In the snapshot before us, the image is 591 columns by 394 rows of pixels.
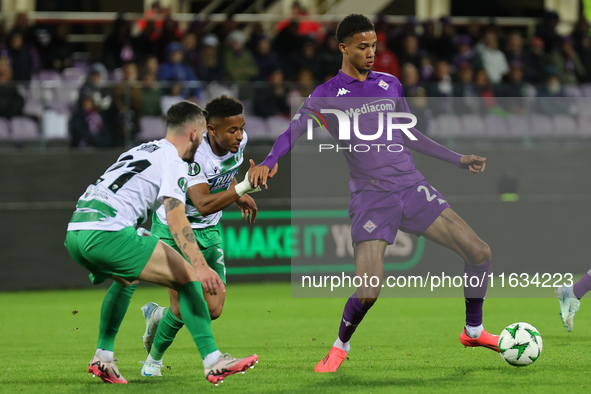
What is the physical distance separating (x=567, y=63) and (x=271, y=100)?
632 centimetres

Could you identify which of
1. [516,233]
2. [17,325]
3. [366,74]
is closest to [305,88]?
[516,233]

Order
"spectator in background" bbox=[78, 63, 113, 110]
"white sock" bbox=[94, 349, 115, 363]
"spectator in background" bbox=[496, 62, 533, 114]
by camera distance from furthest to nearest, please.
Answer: "spectator in background" bbox=[496, 62, 533, 114], "spectator in background" bbox=[78, 63, 113, 110], "white sock" bbox=[94, 349, 115, 363]

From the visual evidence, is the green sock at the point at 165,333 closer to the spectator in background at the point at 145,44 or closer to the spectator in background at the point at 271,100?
the spectator in background at the point at 271,100

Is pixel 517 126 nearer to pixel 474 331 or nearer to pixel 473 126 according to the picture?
pixel 473 126

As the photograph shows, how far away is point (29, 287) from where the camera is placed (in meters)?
13.7

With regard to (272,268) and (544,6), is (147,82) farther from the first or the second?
(544,6)

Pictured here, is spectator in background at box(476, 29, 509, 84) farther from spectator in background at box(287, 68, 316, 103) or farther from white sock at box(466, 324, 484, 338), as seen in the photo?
white sock at box(466, 324, 484, 338)

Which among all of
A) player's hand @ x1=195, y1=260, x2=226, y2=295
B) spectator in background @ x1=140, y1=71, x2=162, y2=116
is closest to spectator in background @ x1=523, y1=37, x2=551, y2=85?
spectator in background @ x1=140, y1=71, x2=162, y2=116

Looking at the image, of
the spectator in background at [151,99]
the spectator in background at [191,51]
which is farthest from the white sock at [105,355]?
the spectator in background at [191,51]

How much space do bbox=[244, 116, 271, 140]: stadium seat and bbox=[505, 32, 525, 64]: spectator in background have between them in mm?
5282

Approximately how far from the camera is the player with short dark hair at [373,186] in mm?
6809

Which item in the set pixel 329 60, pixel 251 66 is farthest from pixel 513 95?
pixel 251 66

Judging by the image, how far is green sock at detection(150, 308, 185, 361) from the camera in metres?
6.68

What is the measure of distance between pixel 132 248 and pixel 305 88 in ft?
28.2
